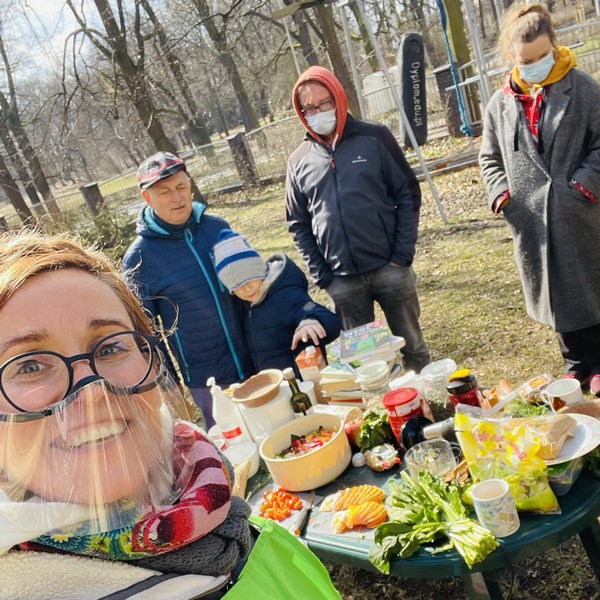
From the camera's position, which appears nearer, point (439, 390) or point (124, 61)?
point (439, 390)

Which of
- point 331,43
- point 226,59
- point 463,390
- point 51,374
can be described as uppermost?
point 226,59

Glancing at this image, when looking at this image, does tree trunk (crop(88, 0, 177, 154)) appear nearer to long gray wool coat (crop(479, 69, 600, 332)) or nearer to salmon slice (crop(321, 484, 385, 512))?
long gray wool coat (crop(479, 69, 600, 332))

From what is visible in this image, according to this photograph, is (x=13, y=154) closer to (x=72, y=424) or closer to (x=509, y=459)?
(x=509, y=459)

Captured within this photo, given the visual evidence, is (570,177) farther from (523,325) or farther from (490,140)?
(523,325)

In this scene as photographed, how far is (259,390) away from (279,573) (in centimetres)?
150

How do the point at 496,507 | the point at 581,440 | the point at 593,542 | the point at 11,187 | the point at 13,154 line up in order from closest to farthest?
the point at 496,507
the point at 581,440
the point at 593,542
the point at 11,187
the point at 13,154

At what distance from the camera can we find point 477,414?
1956 millimetres

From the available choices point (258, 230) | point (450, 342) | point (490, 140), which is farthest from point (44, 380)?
point (258, 230)

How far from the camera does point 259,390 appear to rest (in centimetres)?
257

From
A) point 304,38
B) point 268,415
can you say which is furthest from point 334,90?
point 304,38

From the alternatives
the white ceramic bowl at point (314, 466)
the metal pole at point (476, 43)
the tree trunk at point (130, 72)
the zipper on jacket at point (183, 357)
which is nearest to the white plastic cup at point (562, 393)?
the white ceramic bowl at point (314, 466)

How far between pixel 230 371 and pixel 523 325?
255 cm

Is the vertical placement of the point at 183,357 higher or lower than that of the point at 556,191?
lower

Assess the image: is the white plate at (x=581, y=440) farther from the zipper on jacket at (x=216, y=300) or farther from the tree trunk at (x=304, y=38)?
the tree trunk at (x=304, y=38)
